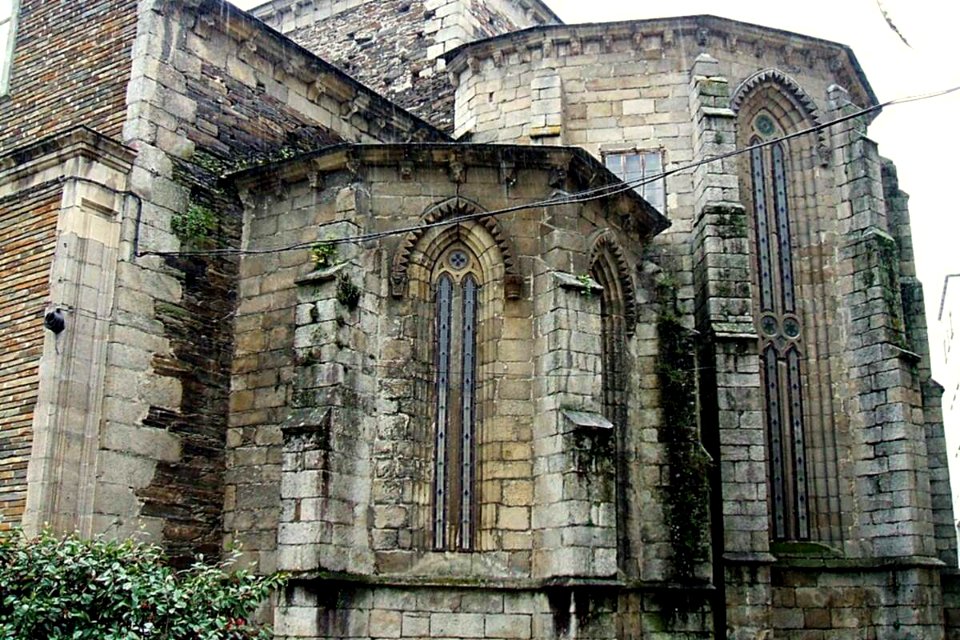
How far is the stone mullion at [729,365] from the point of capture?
15805 millimetres

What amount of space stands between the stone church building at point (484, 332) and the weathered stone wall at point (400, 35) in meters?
2.23

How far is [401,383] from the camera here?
536 inches

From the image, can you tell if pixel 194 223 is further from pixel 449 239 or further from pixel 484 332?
pixel 484 332

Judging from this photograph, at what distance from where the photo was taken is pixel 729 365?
54.4 feet

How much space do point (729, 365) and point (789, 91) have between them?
5.46 m

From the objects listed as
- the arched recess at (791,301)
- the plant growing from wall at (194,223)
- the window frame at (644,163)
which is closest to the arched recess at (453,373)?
the plant growing from wall at (194,223)

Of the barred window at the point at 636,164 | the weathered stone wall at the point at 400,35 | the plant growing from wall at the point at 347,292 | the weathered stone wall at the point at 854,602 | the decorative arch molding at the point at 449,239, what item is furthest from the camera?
the weathered stone wall at the point at 400,35

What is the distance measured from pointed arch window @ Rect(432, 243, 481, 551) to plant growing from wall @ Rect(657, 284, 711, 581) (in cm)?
331

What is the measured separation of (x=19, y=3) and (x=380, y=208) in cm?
703

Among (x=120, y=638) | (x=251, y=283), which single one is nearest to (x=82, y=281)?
(x=251, y=283)

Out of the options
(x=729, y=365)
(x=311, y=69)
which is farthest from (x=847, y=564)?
(x=311, y=69)

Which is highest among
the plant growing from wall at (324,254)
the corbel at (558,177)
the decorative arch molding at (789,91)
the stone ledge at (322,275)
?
the decorative arch molding at (789,91)

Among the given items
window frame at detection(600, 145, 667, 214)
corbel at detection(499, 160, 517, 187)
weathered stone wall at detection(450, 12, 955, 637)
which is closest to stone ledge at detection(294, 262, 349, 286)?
corbel at detection(499, 160, 517, 187)

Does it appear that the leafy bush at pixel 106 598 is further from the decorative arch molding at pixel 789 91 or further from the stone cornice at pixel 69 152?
the decorative arch molding at pixel 789 91
